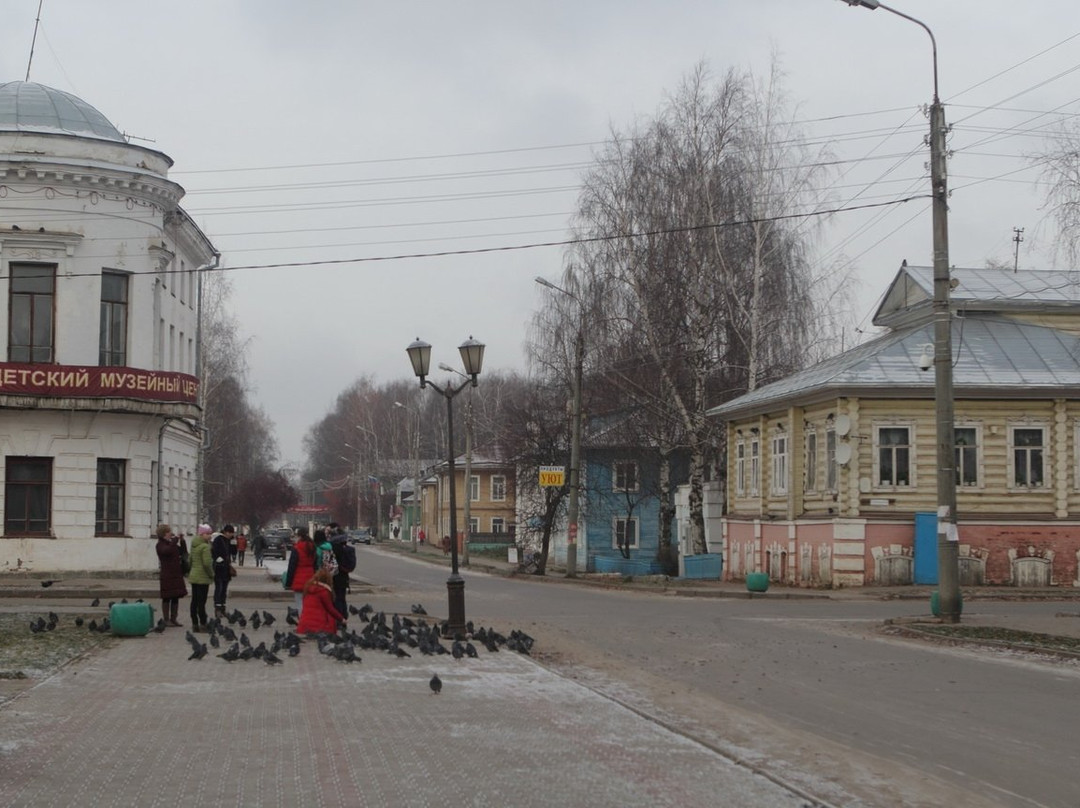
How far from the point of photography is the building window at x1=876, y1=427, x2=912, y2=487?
3472cm

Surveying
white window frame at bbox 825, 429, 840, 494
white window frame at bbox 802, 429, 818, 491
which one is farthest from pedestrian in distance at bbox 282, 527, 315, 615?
white window frame at bbox 802, 429, 818, 491

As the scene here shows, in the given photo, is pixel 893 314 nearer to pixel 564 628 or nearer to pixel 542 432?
pixel 542 432

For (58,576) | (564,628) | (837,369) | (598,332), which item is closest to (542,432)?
(598,332)

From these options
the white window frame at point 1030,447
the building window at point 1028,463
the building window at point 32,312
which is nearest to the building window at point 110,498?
the building window at point 32,312

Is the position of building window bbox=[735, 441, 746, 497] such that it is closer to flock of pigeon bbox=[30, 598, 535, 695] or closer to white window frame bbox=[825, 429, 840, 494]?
white window frame bbox=[825, 429, 840, 494]

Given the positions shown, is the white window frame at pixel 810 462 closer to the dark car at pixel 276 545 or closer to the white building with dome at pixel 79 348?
the white building with dome at pixel 79 348

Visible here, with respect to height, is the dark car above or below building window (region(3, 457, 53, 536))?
below

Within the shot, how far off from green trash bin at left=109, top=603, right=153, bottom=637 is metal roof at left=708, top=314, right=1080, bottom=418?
64.8ft

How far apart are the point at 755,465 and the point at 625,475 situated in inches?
608

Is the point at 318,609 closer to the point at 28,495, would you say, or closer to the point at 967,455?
the point at 28,495

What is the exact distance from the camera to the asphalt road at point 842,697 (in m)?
9.48

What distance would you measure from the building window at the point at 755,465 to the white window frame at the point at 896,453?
670cm

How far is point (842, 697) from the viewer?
549 inches

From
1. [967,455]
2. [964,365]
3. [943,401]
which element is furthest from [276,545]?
[943,401]
